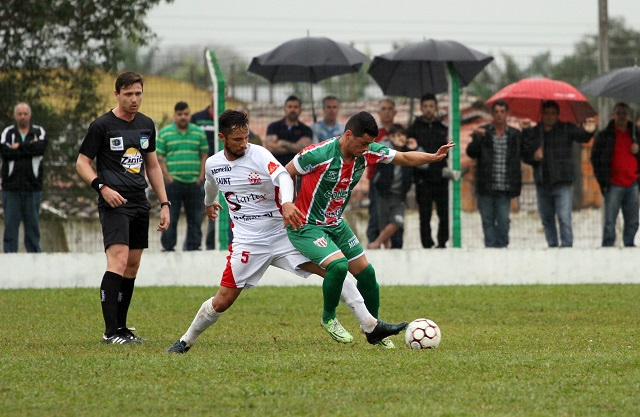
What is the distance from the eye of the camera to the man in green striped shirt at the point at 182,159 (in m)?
14.2

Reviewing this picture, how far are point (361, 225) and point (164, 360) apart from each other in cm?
855

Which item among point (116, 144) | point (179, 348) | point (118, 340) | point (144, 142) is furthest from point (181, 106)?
point (179, 348)

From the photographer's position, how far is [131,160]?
8.64 meters

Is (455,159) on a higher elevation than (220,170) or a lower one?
lower

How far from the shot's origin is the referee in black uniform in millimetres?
8492

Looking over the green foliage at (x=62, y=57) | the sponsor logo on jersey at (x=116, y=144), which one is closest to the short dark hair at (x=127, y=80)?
the sponsor logo on jersey at (x=116, y=144)

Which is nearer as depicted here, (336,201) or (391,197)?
(336,201)

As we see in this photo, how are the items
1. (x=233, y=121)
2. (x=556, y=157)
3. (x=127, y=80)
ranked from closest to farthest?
(x=233, y=121), (x=127, y=80), (x=556, y=157)

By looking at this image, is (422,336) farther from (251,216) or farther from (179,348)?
(179,348)

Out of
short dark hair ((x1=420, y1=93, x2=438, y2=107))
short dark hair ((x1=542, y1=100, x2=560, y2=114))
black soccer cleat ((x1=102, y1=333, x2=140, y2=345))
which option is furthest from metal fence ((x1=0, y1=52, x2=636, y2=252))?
black soccer cleat ((x1=102, y1=333, x2=140, y2=345))

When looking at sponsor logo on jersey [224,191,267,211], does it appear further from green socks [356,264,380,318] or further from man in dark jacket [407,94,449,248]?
man in dark jacket [407,94,449,248]

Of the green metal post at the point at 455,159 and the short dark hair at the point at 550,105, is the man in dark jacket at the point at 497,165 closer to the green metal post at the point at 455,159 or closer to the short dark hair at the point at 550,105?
the green metal post at the point at 455,159

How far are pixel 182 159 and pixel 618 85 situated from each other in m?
5.73

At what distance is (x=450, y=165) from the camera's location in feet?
47.5
